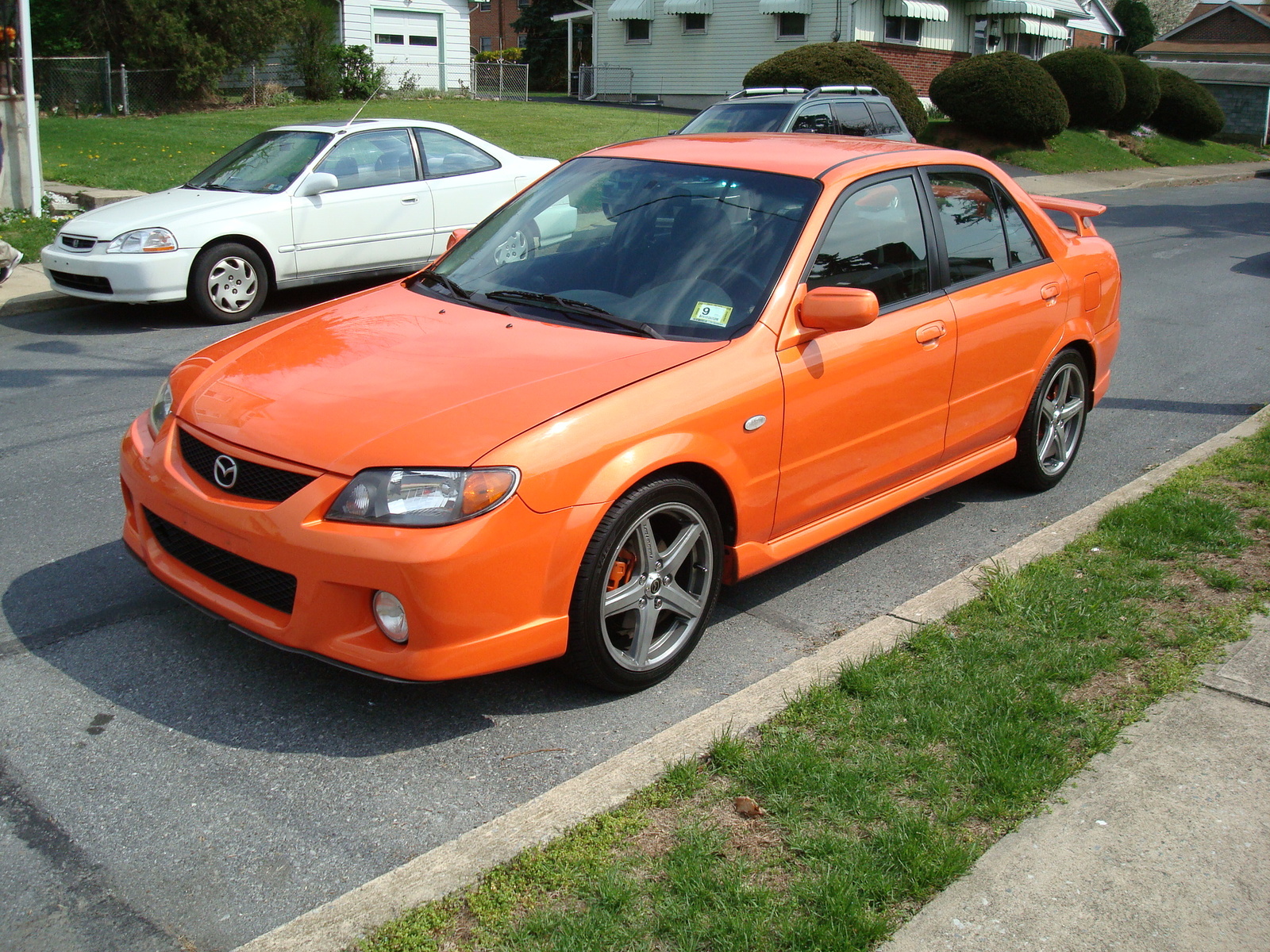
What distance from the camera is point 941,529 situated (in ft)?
18.0

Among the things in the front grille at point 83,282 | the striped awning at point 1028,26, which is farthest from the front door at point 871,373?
the striped awning at point 1028,26

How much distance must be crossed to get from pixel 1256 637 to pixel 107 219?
28.8ft

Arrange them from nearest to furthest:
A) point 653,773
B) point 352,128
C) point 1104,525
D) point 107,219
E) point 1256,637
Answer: point 653,773 → point 1256,637 → point 1104,525 → point 107,219 → point 352,128

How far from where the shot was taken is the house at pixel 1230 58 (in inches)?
1738

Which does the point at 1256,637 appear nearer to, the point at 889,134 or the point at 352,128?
the point at 352,128

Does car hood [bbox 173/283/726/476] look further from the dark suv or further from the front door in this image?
the dark suv

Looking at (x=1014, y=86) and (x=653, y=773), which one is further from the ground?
(x=1014, y=86)

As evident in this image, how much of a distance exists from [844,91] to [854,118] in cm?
113

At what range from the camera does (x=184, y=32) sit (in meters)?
29.6

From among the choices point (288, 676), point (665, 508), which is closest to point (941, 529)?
point (665, 508)

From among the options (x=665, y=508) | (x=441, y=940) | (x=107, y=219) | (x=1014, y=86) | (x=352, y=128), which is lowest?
(x=441, y=940)

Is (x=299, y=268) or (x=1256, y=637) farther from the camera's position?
(x=299, y=268)

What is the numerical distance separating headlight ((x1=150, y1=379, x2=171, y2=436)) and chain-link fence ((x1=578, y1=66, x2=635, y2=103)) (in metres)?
38.4

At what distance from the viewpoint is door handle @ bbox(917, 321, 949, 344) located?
15.5 ft
